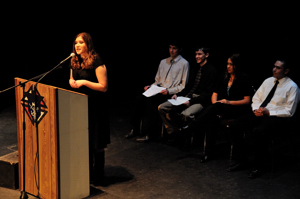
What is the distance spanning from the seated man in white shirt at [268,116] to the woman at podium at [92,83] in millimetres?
1449

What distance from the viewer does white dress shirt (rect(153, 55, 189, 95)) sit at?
5.09 metres

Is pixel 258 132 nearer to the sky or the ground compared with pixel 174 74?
nearer to the ground

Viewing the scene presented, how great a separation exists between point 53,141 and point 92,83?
689 millimetres

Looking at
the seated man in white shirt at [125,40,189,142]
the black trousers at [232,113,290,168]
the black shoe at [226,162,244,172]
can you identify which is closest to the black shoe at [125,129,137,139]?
the seated man in white shirt at [125,40,189,142]

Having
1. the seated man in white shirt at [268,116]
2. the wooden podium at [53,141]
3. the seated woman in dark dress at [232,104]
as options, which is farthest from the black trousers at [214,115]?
the wooden podium at [53,141]

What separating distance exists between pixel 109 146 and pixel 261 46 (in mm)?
2358

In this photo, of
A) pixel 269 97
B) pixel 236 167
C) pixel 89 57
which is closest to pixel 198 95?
pixel 269 97

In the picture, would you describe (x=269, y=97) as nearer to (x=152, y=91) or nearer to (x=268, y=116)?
(x=268, y=116)

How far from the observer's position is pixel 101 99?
358 centimetres

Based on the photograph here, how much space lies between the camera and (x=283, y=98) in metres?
4.20

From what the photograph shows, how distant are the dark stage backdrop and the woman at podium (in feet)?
8.03

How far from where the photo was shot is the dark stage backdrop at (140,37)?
507 centimetres

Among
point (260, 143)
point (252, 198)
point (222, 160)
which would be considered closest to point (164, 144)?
point (222, 160)

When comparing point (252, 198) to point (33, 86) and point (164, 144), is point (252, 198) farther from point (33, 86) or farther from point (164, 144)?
point (33, 86)
